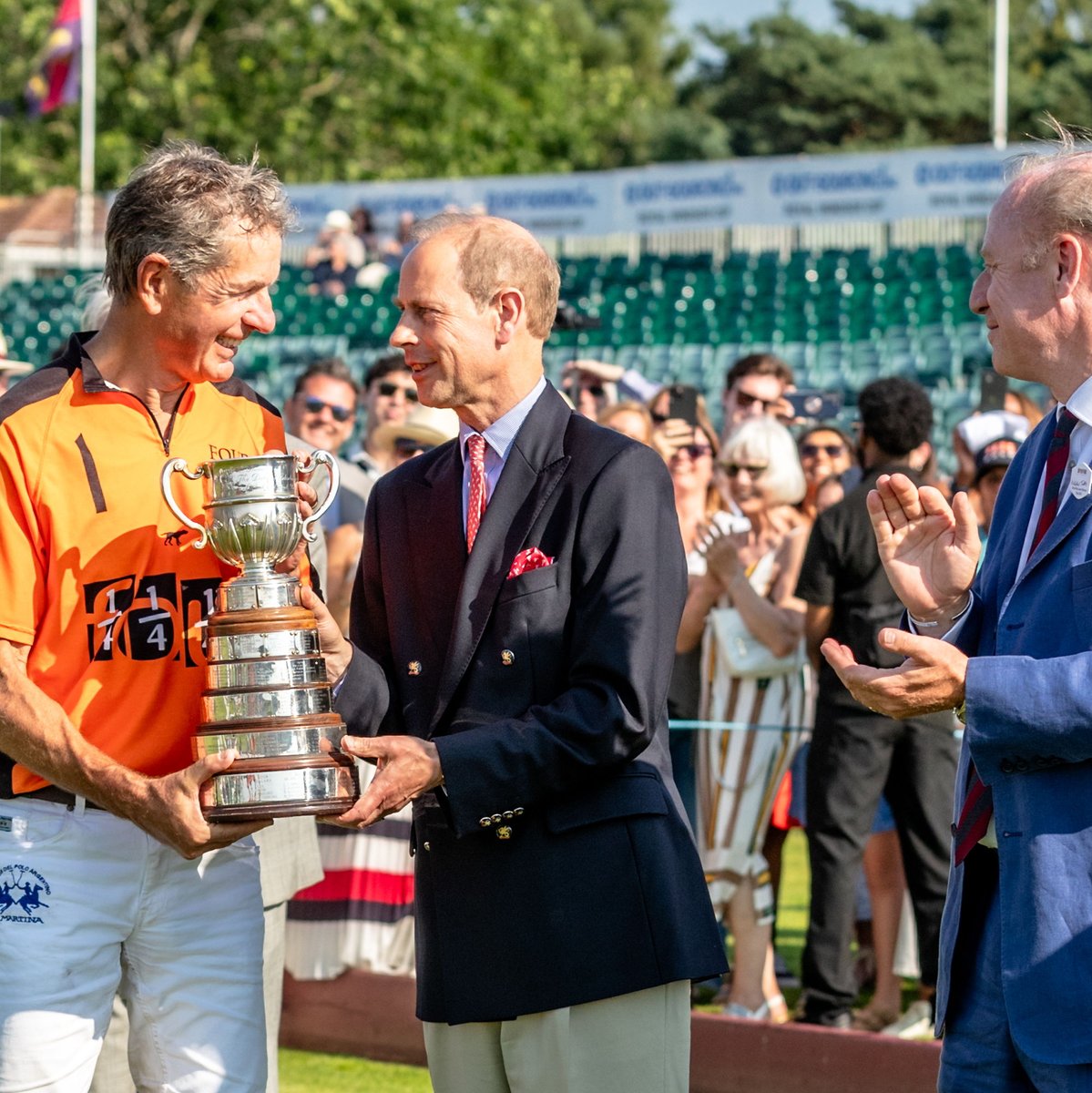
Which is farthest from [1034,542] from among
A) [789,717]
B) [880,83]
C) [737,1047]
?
[880,83]

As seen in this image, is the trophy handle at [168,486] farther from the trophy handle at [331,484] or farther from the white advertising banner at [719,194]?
the white advertising banner at [719,194]

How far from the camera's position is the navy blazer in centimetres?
314

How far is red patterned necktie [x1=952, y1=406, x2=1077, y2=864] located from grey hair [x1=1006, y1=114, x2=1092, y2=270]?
30cm

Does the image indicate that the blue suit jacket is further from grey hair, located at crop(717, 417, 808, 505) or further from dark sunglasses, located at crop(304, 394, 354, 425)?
dark sunglasses, located at crop(304, 394, 354, 425)

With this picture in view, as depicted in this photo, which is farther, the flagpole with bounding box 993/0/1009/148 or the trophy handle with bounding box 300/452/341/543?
the flagpole with bounding box 993/0/1009/148

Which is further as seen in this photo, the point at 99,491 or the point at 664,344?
the point at 664,344

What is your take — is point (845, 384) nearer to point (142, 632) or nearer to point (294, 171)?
point (142, 632)

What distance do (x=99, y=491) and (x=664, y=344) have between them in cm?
1499

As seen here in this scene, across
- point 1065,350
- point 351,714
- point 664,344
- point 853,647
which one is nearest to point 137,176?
point 351,714

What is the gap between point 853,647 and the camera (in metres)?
6.21

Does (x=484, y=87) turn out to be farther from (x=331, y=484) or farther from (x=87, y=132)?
(x=331, y=484)

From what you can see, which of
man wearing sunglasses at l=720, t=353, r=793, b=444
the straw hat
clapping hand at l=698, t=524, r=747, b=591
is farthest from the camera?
man wearing sunglasses at l=720, t=353, r=793, b=444

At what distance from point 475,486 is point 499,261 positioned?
1.39ft

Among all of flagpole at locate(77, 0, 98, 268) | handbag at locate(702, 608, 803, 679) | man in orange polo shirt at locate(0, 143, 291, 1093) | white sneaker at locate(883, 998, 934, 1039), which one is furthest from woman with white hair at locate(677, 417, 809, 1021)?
flagpole at locate(77, 0, 98, 268)
